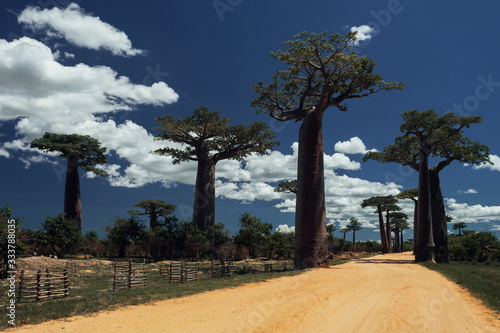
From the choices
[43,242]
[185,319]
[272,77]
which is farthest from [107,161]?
[185,319]

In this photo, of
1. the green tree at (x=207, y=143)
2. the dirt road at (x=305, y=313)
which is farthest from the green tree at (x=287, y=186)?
the dirt road at (x=305, y=313)

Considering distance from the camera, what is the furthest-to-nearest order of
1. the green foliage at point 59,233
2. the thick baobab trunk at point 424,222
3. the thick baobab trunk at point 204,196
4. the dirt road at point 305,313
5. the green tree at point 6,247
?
the thick baobab trunk at point 204,196 < the green foliage at point 59,233 < the thick baobab trunk at point 424,222 < the green tree at point 6,247 < the dirt road at point 305,313

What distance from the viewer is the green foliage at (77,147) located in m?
32.6

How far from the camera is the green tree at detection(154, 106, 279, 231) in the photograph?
97.9ft

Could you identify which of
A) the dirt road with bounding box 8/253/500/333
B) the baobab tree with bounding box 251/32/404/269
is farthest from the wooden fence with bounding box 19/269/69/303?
the baobab tree with bounding box 251/32/404/269

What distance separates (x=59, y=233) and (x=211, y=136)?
52.5 feet

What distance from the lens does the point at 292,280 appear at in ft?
43.7

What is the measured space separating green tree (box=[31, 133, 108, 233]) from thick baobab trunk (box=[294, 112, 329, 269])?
2509 cm

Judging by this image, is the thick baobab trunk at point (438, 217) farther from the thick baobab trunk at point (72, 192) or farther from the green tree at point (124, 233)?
the thick baobab trunk at point (72, 192)

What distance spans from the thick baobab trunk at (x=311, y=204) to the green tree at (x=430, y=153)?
11133 mm

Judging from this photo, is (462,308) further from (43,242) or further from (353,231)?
(353,231)

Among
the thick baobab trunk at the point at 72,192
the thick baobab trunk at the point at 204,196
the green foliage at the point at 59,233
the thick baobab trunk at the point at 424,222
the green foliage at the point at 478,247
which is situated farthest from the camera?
the thick baobab trunk at the point at 72,192

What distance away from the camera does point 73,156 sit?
112 feet

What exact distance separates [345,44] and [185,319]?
1710 centimetres
